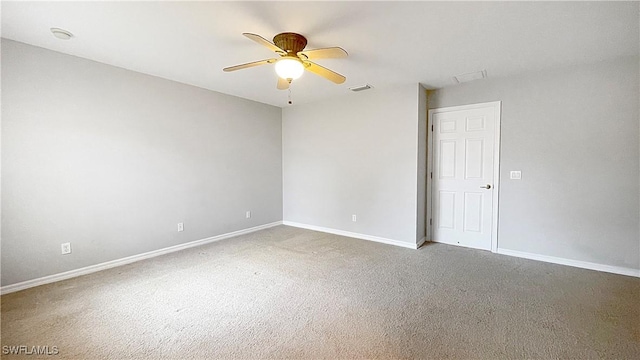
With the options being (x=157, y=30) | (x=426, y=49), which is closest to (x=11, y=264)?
(x=157, y=30)

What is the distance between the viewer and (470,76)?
3.62 m

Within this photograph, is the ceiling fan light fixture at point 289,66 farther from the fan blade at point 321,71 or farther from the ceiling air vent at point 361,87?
the ceiling air vent at point 361,87

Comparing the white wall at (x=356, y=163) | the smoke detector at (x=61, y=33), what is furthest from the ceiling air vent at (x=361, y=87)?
the smoke detector at (x=61, y=33)

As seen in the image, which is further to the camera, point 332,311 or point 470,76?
point 470,76

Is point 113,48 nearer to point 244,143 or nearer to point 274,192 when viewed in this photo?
point 244,143

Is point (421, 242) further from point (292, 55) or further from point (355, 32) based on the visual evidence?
point (292, 55)

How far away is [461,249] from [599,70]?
2.67 metres

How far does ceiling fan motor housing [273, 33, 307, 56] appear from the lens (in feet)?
7.98

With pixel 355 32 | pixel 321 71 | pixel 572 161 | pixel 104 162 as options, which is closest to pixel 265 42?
pixel 321 71

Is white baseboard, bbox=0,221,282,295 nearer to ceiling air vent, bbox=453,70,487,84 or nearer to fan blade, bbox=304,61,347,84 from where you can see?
fan blade, bbox=304,61,347,84

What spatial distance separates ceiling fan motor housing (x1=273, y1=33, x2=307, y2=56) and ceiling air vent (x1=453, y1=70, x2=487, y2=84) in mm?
2289

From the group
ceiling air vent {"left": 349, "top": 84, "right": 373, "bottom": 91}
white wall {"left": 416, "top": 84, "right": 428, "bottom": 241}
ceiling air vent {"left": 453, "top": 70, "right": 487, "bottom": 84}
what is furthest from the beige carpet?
ceiling air vent {"left": 349, "top": 84, "right": 373, "bottom": 91}

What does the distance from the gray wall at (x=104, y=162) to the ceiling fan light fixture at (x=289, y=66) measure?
7.44 ft

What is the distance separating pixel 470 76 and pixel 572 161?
1587mm
